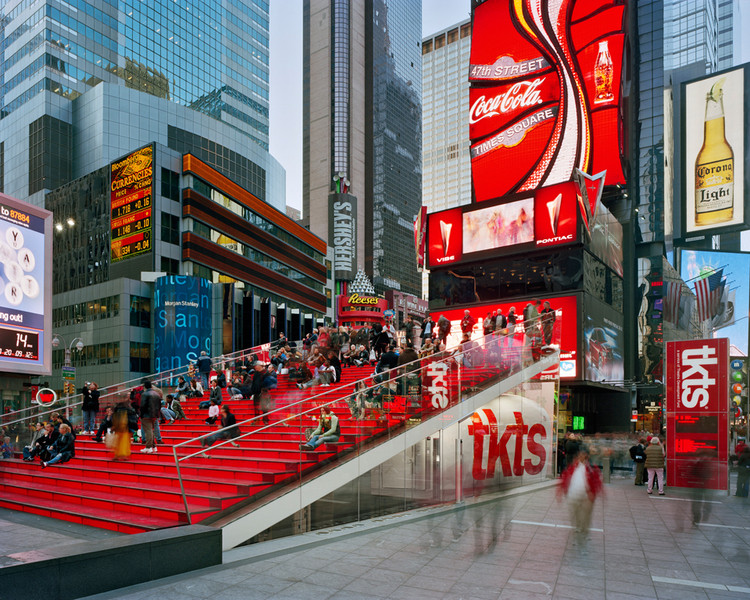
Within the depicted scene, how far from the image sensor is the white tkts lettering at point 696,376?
17391 millimetres

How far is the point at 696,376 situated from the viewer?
695 inches

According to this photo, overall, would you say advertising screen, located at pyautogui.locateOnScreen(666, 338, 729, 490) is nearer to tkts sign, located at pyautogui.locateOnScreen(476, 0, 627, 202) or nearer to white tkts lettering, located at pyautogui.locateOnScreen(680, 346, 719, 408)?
white tkts lettering, located at pyautogui.locateOnScreen(680, 346, 719, 408)

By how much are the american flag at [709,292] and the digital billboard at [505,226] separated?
3699cm

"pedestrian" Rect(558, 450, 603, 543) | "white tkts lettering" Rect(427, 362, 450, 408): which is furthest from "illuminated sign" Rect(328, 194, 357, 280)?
"white tkts lettering" Rect(427, 362, 450, 408)

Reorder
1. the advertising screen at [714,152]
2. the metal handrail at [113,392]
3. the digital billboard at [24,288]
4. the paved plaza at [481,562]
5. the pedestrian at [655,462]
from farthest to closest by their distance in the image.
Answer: the advertising screen at [714,152], the digital billboard at [24,288], the pedestrian at [655,462], the metal handrail at [113,392], the paved plaza at [481,562]

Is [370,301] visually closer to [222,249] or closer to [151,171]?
[222,249]

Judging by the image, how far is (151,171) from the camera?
50.6 m

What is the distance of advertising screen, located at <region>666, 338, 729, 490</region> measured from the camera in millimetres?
17109

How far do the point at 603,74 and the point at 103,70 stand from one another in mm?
66990

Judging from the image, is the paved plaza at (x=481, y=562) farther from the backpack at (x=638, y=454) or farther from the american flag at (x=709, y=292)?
the american flag at (x=709, y=292)

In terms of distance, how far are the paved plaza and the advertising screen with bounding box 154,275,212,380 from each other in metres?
39.7

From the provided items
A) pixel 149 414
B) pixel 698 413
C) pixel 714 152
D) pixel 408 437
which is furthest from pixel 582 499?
pixel 714 152

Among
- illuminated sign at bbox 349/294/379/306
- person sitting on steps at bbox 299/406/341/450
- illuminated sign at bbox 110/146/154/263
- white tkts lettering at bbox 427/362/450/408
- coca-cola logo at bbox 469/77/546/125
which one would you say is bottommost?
person sitting on steps at bbox 299/406/341/450

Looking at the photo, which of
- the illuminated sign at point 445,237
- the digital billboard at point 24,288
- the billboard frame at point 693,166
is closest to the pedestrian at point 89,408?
the digital billboard at point 24,288
